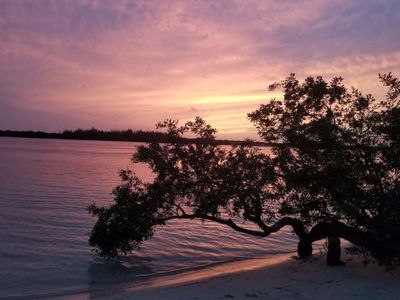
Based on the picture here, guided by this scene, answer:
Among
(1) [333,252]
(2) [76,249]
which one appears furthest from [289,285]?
(2) [76,249]

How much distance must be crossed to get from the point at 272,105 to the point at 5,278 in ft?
27.2

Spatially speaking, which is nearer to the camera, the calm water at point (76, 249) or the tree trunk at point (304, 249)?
the calm water at point (76, 249)

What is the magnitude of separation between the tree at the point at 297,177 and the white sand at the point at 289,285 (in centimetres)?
48

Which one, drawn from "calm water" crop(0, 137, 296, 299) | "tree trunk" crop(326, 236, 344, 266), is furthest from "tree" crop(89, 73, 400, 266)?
"calm water" crop(0, 137, 296, 299)

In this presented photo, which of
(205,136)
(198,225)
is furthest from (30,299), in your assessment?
(198,225)

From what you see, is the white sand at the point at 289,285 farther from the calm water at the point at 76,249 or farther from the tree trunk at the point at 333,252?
the calm water at the point at 76,249

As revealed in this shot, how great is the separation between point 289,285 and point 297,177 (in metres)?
2.44

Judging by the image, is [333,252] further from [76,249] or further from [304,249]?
[76,249]

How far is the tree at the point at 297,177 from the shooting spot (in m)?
10.1

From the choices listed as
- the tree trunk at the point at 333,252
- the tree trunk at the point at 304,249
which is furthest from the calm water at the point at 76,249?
the tree trunk at the point at 333,252

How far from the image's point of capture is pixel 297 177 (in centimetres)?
1075

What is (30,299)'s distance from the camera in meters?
10.7

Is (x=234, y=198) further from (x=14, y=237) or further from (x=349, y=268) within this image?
(x=14, y=237)

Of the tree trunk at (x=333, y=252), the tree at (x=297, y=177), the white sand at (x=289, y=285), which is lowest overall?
the white sand at (x=289, y=285)
